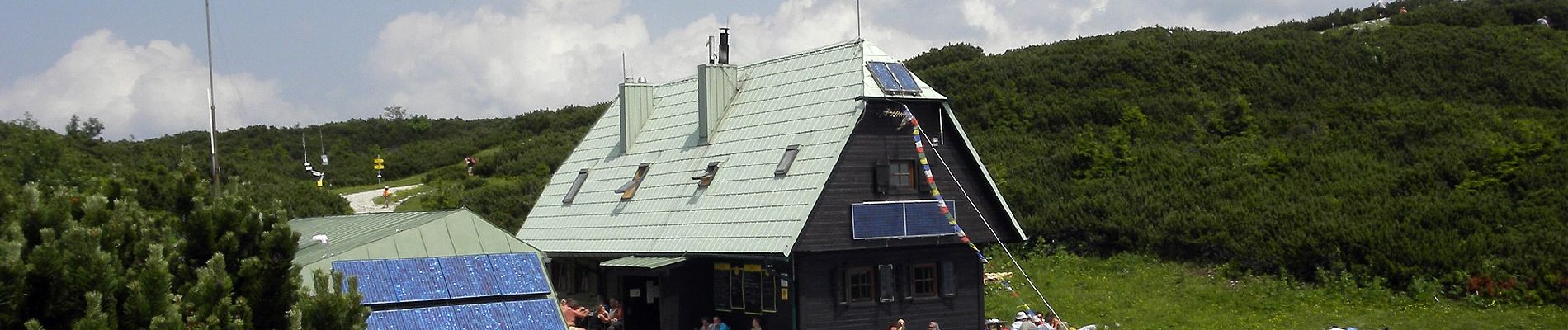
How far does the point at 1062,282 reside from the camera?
1204 inches

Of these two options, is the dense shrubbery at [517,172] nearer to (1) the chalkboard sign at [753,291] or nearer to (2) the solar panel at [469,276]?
(1) the chalkboard sign at [753,291]

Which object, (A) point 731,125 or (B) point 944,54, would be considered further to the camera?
(B) point 944,54

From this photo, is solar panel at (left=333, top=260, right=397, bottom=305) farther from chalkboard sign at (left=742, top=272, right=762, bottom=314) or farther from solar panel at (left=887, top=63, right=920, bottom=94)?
solar panel at (left=887, top=63, right=920, bottom=94)

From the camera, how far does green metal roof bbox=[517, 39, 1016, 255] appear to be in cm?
2358

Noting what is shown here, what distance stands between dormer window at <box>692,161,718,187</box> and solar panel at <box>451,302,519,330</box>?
29.6ft

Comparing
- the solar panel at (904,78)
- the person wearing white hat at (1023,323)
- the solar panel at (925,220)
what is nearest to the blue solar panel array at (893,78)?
the solar panel at (904,78)

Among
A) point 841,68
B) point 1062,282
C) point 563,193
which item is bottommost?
point 1062,282

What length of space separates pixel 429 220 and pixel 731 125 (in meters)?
9.35

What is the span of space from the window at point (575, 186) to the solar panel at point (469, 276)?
1178 centimetres

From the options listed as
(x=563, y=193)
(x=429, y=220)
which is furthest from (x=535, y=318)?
(x=563, y=193)

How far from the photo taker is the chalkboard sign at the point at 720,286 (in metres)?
25.0

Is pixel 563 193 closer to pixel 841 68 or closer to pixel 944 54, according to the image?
pixel 841 68

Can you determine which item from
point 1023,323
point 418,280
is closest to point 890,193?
point 1023,323

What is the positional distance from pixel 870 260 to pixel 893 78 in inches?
119
